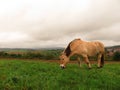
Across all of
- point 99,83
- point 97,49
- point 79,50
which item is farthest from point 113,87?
point 97,49

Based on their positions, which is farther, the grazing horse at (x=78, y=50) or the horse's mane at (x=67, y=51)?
the horse's mane at (x=67, y=51)

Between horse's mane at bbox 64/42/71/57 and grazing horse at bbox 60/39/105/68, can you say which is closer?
grazing horse at bbox 60/39/105/68

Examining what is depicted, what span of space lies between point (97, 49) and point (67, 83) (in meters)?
9.56

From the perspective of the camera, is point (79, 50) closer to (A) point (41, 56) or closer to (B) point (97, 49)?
(B) point (97, 49)

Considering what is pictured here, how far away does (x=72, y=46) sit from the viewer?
1809 centimetres

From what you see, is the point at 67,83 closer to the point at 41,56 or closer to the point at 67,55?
the point at 67,55

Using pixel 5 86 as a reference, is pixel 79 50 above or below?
above

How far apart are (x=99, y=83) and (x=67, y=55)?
26.0 ft

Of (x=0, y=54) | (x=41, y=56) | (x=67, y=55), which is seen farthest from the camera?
(x=0, y=54)

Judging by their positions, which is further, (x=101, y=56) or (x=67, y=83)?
(x=101, y=56)

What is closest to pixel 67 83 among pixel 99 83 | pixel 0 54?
pixel 99 83

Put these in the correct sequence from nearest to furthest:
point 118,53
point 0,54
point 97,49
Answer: point 97,49 → point 118,53 → point 0,54

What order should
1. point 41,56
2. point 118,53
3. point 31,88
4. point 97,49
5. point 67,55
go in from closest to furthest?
1. point 31,88
2. point 67,55
3. point 97,49
4. point 118,53
5. point 41,56

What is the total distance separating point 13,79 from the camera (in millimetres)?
10742
